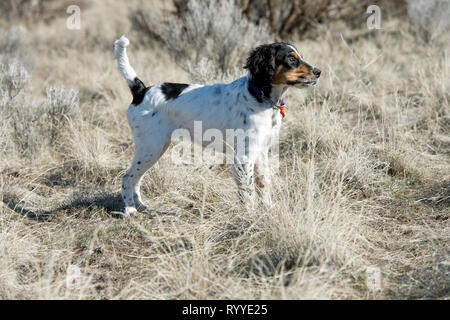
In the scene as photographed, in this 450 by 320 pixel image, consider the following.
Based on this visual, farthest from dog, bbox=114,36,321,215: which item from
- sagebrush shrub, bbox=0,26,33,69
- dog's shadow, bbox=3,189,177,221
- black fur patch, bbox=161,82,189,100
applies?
sagebrush shrub, bbox=0,26,33,69

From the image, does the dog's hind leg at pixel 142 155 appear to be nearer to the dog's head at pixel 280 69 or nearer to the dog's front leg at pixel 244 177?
the dog's front leg at pixel 244 177

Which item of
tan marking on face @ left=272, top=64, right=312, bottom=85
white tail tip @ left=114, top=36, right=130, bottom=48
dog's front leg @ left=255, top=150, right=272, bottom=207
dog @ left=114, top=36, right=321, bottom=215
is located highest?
white tail tip @ left=114, top=36, right=130, bottom=48

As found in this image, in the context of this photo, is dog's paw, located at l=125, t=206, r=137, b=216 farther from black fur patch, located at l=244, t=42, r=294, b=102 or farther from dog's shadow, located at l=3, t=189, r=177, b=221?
black fur patch, located at l=244, t=42, r=294, b=102

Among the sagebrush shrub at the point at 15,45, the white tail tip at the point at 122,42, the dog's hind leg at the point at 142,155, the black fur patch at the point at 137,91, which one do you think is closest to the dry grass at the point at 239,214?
the dog's hind leg at the point at 142,155

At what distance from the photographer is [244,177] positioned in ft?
11.9

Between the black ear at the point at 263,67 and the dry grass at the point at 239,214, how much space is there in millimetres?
597

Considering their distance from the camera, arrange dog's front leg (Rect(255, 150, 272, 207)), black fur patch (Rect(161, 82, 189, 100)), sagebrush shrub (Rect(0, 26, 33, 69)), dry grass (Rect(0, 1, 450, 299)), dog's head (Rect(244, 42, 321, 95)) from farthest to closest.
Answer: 1. sagebrush shrub (Rect(0, 26, 33, 69))
2. black fur patch (Rect(161, 82, 189, 100))
3. dog's front leg (Rect(255, 150, 272, 207))
4. dog's head (Rect(244, 42, 321, 95))
5. dry grass (Rect(0, 1, 450, 299))

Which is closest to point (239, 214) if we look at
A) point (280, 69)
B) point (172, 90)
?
point (280, 69)

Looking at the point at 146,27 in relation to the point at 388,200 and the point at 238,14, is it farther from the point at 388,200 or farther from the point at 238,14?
the point at 388,200

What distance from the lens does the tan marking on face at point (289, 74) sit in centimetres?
362

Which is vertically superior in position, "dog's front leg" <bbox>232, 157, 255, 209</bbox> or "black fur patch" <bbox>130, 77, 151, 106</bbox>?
"black fur patch" <bbox>130, 77, 151, 106</bbox>

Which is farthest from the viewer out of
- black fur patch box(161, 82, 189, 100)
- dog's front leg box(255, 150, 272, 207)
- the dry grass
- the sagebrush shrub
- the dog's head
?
the sagebrush shrub

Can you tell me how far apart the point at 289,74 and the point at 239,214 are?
1.12 meters

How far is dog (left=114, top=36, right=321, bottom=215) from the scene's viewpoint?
3.65m
